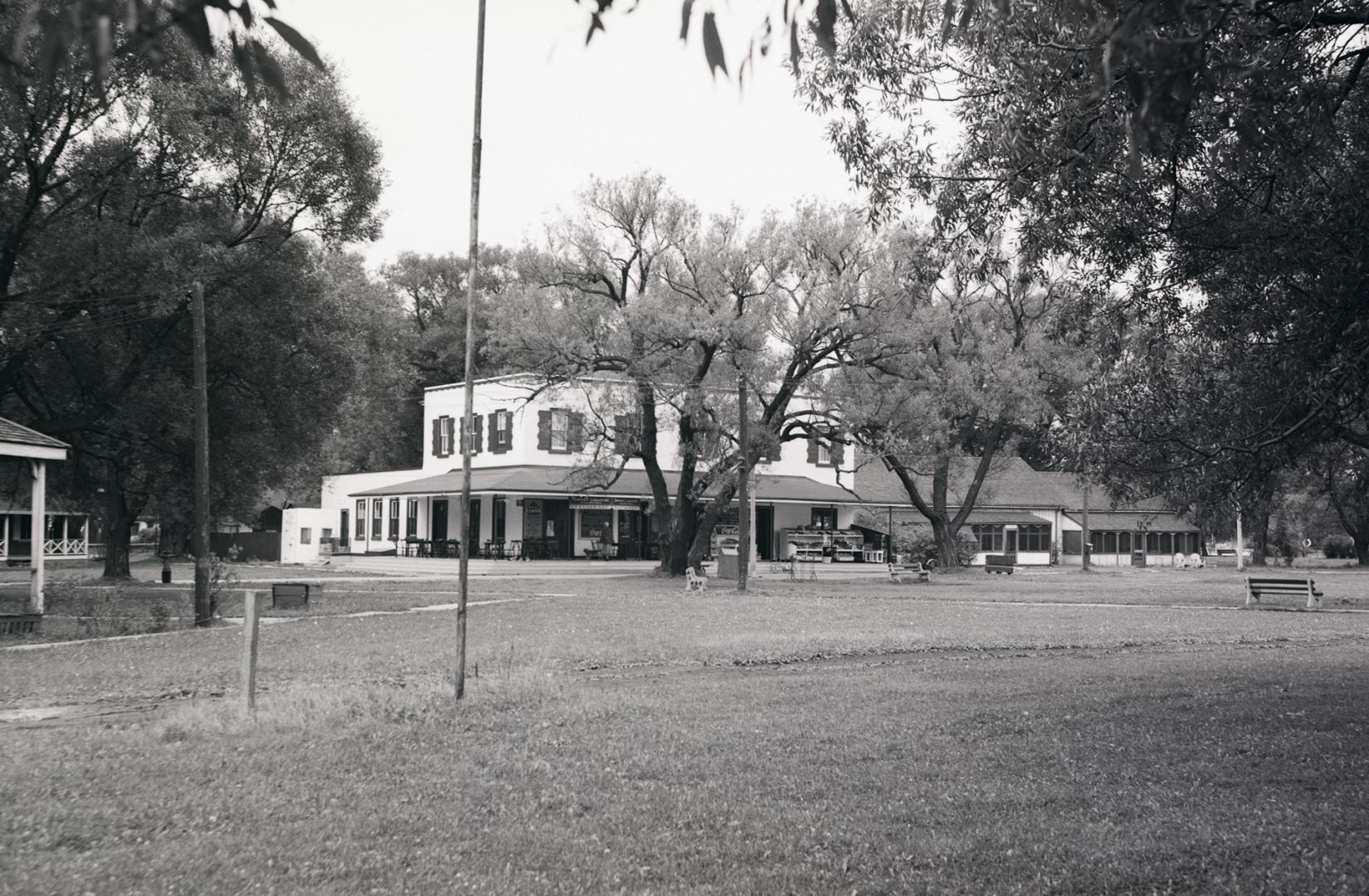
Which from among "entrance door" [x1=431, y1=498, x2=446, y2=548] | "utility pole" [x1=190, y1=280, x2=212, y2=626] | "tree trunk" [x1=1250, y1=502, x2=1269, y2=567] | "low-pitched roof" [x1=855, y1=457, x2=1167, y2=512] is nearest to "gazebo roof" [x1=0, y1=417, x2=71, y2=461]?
"utility pole" [x1=190, y1=280, x2=212, y2=626]

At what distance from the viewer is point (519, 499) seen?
194 feet

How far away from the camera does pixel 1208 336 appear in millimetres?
13367

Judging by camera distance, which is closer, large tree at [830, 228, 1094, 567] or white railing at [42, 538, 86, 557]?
large tree at [830, 228, 1094, 567]

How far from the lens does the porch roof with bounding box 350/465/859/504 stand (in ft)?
183

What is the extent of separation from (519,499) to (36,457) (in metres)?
35.9

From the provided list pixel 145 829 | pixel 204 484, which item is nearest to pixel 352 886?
pixel 145 829

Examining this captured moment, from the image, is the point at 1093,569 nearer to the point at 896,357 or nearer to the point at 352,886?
the point at 896,357

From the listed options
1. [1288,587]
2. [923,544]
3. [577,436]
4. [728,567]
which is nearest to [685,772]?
[1288,587]

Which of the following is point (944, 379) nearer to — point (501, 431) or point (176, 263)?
point (501, 431)

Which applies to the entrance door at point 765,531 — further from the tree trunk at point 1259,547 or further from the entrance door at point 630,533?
the tree trunk at point 1259,547

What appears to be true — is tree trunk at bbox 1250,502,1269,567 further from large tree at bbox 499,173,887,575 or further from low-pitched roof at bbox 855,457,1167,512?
large tree at bbox 499,173,887,575

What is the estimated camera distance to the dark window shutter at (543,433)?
57.7 meters

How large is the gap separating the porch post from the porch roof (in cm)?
2652

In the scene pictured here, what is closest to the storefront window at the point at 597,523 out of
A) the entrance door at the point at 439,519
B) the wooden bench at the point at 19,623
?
the entrance door at the point at 439,519
